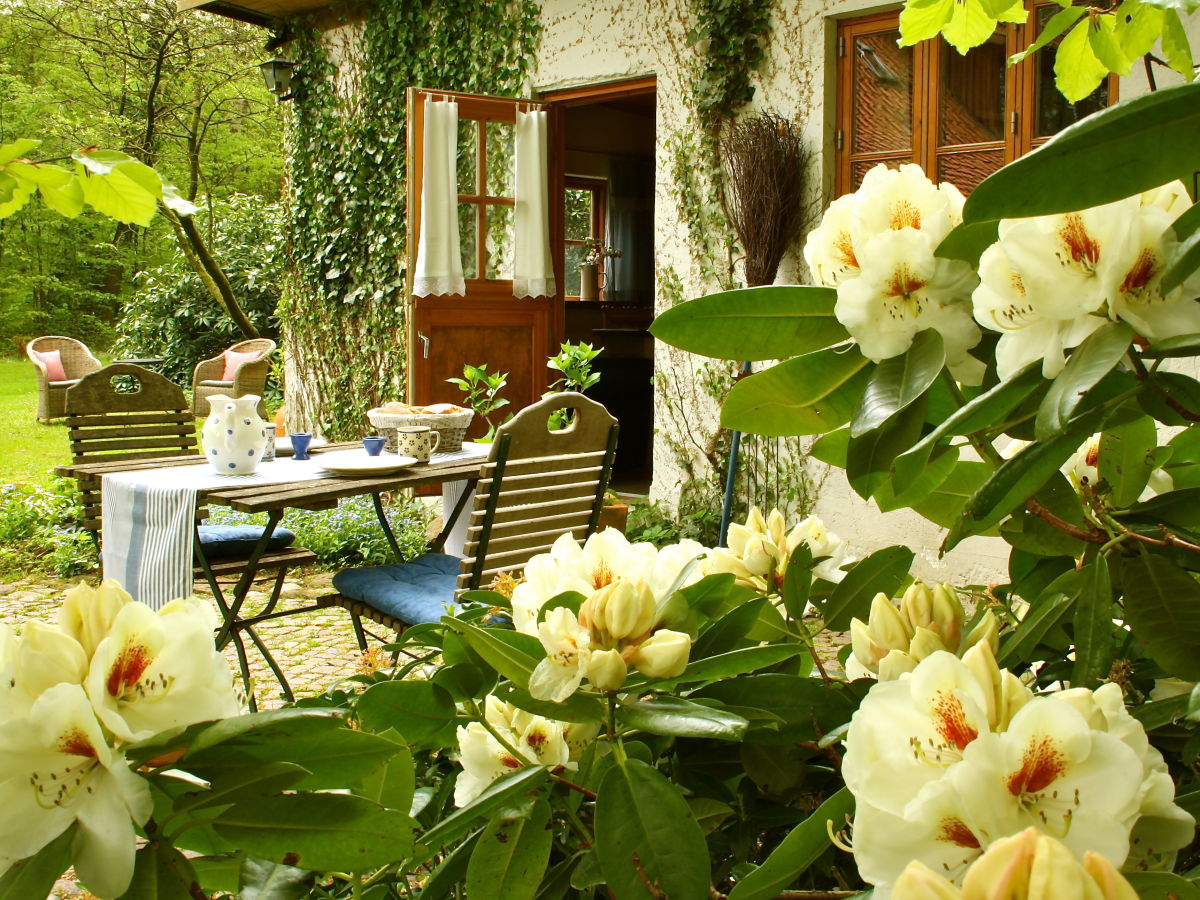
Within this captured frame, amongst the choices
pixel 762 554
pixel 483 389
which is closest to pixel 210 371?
pixel 483 389

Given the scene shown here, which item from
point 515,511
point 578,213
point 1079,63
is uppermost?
point 578,213

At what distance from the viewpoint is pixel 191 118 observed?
16.7 metres

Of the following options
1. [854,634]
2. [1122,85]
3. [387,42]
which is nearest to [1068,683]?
[854,634]

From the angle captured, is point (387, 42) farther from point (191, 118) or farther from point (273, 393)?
point (191, 118)

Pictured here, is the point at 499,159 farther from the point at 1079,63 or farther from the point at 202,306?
the point at 202,306

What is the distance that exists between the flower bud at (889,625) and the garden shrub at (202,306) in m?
14.4

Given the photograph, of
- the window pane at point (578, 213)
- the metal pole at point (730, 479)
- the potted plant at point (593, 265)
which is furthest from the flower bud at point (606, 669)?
the window pane at point (578, 213)

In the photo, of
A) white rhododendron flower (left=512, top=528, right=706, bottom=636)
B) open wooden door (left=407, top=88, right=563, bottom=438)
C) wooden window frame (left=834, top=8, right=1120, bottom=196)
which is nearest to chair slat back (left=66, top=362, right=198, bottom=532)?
open wooden door (left=407, top=88, right=563, bottom=438)

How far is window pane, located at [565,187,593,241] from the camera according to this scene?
11.3 meters

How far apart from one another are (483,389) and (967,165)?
290cm

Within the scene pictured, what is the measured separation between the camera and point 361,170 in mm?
7879

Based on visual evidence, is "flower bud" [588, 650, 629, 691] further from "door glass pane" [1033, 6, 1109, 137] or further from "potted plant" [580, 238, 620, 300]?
"potted plant" [580, 238, 620, 300]

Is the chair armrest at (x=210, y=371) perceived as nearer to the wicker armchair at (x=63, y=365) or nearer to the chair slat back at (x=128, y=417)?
the wicker armchair at (x=63, y=365)

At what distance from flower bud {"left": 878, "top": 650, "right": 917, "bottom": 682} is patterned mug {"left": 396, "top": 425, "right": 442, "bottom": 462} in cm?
349
